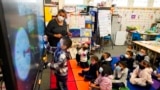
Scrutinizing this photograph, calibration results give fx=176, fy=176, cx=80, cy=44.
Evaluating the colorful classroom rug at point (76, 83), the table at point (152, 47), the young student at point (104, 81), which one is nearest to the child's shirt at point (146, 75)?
the colorful classroom rug at point (76, 83)

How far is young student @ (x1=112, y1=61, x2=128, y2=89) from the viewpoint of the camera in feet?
10.8

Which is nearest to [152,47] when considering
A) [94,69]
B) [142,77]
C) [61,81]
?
[142,77]

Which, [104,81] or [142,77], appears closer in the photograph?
[104,81]

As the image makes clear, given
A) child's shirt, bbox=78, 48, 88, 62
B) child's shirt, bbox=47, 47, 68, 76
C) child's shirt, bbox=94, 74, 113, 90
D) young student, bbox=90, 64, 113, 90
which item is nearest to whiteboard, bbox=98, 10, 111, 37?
child's shirt, bbox=78, 48, 88, 62

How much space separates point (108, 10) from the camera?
5.85 m

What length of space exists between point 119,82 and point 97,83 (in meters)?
0.46

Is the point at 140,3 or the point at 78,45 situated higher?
the point at 140,3

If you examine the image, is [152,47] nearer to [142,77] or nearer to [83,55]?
[142,77]

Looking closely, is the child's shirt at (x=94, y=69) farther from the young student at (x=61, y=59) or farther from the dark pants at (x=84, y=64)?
the young student at (x=61, y=59)

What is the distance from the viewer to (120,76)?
3.45 meters

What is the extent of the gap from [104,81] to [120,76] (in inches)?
25.6

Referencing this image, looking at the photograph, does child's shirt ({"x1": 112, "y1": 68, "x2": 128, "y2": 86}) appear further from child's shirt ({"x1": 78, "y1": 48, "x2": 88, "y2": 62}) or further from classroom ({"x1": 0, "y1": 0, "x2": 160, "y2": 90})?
child's shirt ({"x1": 78, "y1": 48, "x2": 88, "y2": 62})

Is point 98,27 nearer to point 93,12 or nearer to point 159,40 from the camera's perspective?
point 93,12

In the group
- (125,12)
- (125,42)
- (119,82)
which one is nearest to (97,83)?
(119,82)
